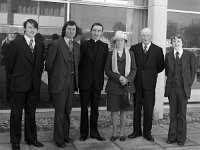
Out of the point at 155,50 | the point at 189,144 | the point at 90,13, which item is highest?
the point at 90,13

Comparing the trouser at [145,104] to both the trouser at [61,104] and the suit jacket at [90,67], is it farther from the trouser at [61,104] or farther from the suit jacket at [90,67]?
the trouser at [61,104]

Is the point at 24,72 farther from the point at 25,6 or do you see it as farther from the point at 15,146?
the point at 25,6

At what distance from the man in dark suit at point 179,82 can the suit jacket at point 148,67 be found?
0.71 feet

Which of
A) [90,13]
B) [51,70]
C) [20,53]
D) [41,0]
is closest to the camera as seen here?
[20,53]

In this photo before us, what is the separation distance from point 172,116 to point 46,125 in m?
2.91

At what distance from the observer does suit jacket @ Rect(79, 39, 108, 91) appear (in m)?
5.71

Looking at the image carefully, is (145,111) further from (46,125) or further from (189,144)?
(46,125)

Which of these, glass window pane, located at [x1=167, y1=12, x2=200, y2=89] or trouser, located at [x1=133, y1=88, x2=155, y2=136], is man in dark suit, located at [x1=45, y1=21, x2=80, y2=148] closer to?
trouser, located at [x1=133, y1=88, x2=155, y2=136]

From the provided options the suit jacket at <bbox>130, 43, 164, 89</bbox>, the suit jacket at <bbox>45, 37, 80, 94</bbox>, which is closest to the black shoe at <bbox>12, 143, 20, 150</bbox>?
the suit jacket at <bbox>45, 37, 80, 94</bbox>

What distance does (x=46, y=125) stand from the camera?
23.5 ft

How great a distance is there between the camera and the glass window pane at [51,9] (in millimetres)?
7922

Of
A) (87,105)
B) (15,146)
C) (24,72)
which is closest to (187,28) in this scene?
Answer: (87,105)

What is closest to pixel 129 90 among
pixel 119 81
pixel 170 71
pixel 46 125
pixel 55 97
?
pixel 119 81

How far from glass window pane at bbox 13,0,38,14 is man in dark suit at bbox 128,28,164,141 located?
311 centimetres
